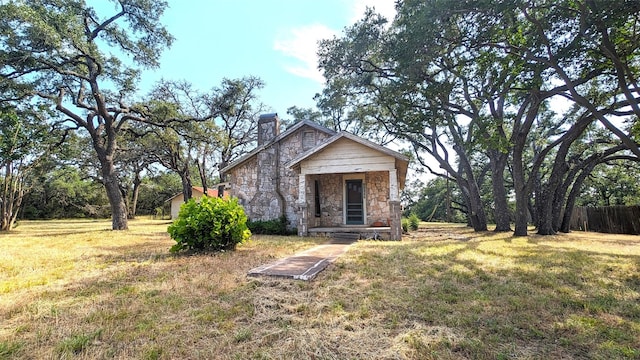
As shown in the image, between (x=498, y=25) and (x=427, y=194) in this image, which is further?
(x=427, y=194)

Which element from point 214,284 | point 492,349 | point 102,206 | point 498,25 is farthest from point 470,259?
point 102,206

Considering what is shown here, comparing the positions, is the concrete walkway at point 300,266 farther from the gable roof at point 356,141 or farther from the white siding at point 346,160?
the gable roof at point 356,141

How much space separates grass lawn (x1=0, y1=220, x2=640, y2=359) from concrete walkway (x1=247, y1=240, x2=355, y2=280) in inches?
9.8

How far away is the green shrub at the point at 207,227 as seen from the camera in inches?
267

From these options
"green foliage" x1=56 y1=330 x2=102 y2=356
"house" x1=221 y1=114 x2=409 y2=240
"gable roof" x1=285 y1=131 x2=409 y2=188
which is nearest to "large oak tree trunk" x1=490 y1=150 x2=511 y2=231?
"house" x1=221 y1=114 x2=409 y2=240

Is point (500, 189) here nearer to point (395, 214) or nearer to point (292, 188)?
point (395, 214)

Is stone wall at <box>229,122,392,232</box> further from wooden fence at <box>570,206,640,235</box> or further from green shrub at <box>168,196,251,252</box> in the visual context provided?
wooden fence at <box>570,206,640,235</box>

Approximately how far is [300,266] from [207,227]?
279 centimetres

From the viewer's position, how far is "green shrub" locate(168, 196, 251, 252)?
6781 mm

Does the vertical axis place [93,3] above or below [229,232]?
above

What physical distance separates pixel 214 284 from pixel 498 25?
9635 mm

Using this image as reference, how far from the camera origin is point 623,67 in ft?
21.1

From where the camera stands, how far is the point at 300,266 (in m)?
5.45

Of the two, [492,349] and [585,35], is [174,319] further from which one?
[585,35]
